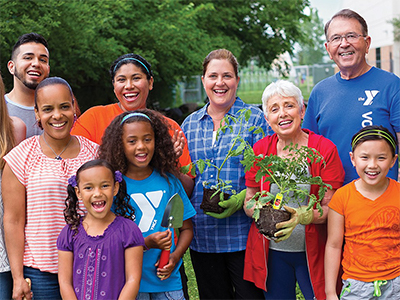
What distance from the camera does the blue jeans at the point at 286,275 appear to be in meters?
3.04

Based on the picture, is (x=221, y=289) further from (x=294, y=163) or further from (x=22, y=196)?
(x=22, y=196)

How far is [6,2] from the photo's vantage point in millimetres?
7820

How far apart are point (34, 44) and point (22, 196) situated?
4.92 ft

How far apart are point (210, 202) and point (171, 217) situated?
0.36 m

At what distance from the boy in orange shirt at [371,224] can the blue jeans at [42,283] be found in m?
1.63

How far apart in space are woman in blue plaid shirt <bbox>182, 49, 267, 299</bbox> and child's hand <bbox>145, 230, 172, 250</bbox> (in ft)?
1.85

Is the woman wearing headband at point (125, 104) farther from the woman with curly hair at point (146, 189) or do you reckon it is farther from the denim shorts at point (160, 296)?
the denim shorts at point (160, 296)

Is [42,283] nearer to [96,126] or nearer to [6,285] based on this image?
[6,285]

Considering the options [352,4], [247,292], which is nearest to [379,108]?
[247,292]

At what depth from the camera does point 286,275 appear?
308cm

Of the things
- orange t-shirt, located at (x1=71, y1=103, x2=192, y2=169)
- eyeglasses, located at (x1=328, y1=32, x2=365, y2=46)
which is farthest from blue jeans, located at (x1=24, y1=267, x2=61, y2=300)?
eyeglasses, located at (x1=328, y1=32, x2=365, y2=46)

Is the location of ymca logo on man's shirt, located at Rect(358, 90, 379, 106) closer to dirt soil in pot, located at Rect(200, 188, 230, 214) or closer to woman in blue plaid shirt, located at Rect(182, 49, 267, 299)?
woman in blue plaid shirt, located at Rect(182, 49, 267, 299)

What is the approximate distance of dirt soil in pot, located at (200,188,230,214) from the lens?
3.05 metres

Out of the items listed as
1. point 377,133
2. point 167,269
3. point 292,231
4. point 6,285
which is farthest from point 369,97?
point 6,285
